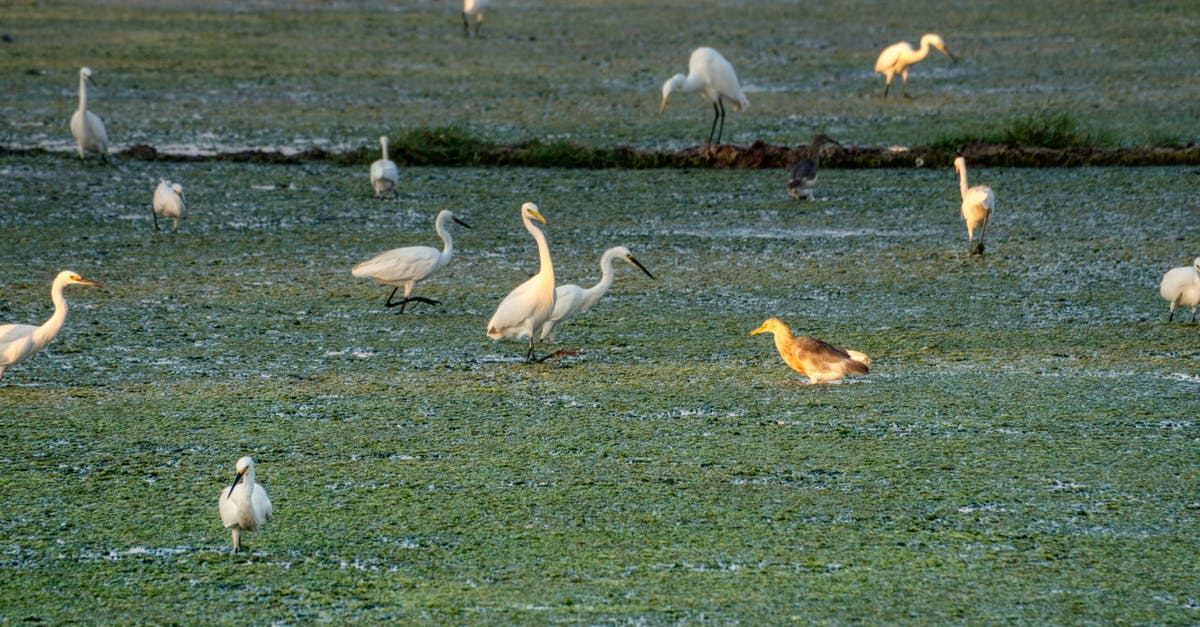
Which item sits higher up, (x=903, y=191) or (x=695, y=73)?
(x=695, y=73)

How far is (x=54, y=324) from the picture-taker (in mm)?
5402

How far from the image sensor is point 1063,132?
36.5 ft

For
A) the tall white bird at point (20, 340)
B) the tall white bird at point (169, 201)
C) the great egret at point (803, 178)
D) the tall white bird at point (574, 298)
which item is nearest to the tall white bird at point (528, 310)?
the tall white bird at point (574, 298)

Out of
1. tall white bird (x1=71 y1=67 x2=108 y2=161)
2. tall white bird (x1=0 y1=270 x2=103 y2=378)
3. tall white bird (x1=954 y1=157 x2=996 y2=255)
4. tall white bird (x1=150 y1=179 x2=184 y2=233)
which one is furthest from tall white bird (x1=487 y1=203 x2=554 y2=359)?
tall white bird (x1=71 y1=67 x2=108 y2=161)

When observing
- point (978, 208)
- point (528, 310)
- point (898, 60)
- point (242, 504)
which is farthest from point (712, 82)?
point (242, 504)

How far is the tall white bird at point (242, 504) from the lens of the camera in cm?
372

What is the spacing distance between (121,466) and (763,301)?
347 cm

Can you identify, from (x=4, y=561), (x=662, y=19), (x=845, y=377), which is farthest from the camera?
(x=662, y=19)

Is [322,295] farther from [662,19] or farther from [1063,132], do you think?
[662,19]

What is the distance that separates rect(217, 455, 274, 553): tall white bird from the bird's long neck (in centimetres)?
188

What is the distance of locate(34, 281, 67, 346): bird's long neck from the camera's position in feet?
17.5

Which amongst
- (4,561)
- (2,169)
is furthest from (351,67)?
(4,561)

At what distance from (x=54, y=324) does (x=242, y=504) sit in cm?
207

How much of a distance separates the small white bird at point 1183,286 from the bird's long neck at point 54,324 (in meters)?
4.53
